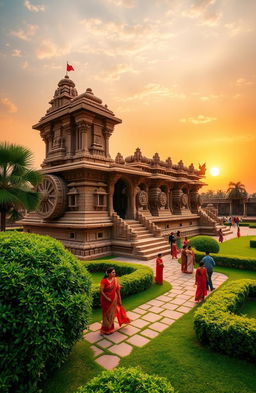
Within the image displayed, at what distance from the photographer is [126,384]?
2.49 m

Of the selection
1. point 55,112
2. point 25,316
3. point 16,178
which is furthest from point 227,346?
point 55,112

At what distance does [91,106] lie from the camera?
13953 millimetres

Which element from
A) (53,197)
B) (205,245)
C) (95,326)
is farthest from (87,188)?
(95,326)

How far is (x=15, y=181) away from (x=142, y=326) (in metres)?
7.23

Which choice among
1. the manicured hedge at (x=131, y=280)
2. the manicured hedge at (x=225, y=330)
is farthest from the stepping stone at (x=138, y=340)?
the manicured hedge at (x=131, y=280)

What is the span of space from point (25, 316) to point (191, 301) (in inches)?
217

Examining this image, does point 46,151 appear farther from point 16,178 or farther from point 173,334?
point 173,334

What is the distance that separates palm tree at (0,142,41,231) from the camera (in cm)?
899

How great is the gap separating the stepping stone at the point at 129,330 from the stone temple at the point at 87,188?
285 inches

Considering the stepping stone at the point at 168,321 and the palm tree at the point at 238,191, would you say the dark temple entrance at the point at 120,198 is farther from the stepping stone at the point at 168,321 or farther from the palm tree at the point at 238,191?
the palm tree at the point at 238,191

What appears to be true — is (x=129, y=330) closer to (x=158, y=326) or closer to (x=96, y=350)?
(x=158, y=326)

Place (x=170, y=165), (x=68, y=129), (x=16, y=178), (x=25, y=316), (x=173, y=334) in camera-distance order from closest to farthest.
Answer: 1. (x=25, y=316)
2. (x=173, y=334)
3. (x=16, y=178)
4. (x=68, y=129)
5. (x=170, y=165)

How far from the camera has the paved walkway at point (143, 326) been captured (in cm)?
454

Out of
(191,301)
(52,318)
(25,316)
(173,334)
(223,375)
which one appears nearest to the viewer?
(25,316)
